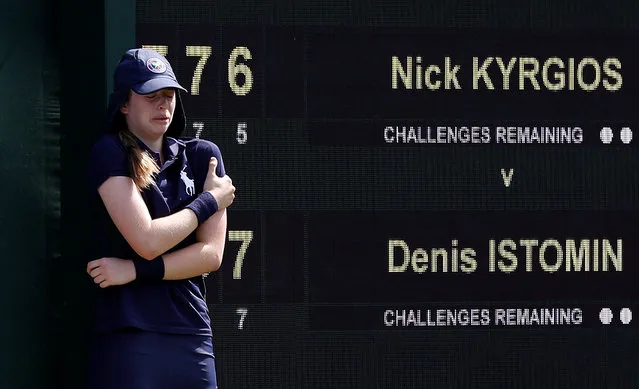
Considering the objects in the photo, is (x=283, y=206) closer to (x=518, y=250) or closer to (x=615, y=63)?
(x=518, y=250)

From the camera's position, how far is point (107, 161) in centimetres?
349

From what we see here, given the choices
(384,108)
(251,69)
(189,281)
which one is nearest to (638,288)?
(384,108)

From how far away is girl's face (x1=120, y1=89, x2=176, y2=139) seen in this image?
11.7ft

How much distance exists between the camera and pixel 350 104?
4.80 m

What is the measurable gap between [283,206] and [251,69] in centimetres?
52

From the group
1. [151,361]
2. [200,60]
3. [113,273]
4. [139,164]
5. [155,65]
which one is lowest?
[151,361]

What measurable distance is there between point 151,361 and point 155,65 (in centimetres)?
82

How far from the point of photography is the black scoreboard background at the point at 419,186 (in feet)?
15.6

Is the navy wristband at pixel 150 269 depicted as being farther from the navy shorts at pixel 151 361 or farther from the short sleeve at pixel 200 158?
the short sleeve at pixel 200 158

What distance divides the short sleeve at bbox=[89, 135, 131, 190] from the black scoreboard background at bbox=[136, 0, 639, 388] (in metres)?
1.23

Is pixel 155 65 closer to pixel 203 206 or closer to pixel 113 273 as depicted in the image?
pixel 203 206

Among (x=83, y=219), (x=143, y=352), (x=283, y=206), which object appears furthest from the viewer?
(x=283, y=206)

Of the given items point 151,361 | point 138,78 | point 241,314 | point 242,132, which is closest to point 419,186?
point 242,132

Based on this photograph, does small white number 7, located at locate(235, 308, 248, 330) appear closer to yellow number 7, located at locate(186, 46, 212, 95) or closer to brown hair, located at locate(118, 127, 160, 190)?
yellow number 7, located at locate(186, 46, 212, 95)
